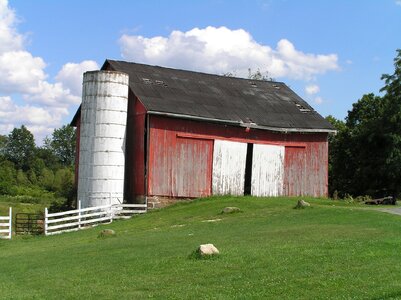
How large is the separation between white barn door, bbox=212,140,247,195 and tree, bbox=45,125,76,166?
116m

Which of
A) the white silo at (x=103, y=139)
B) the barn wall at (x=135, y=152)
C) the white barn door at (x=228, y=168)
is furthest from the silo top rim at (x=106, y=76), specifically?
the white barn door at (x=228, y=168)

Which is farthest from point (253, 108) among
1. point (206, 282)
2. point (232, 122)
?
point (206, 282)

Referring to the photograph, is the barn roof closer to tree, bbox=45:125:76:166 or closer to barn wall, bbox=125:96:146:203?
barn wall, bbox=125:96:146:203

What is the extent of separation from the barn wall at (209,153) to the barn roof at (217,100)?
1.93ft

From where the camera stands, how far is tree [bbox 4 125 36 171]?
432 ft

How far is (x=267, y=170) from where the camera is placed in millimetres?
33531

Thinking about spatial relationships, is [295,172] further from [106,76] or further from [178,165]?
[106,76]

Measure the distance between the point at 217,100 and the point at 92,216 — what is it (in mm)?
10610

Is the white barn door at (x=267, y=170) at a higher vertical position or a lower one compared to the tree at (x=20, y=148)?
lower

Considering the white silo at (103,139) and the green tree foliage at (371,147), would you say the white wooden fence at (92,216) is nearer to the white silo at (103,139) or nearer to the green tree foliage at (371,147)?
the white silo at (103,139)

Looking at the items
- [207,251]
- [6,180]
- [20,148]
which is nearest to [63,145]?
[20,148]

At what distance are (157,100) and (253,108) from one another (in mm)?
6733

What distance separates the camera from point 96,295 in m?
10.5

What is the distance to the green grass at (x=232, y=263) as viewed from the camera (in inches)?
391
